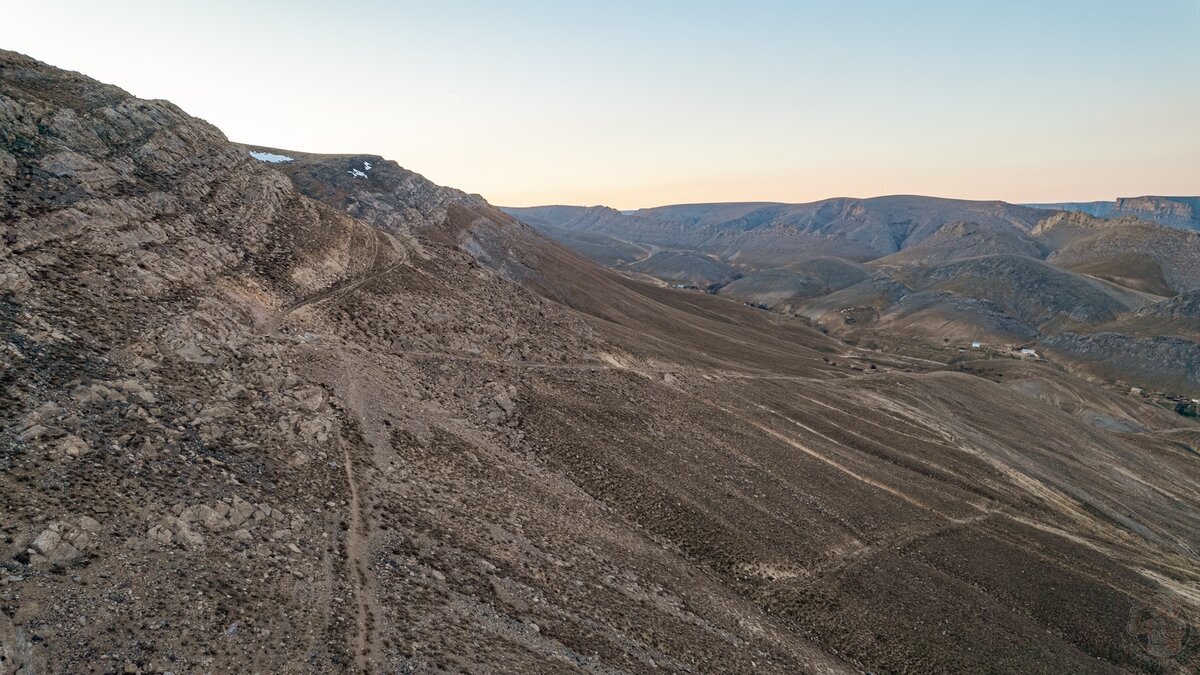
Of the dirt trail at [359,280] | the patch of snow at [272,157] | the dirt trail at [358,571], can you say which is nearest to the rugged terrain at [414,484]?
the dirt trail at [358,571]

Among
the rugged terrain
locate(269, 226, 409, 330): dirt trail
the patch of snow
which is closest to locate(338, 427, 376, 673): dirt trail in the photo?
the rugged terrain

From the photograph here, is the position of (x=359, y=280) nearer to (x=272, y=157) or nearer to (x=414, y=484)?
(x=414, y=484)

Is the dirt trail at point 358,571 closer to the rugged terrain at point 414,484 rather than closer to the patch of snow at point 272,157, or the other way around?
the rugged terrain at point 414,484

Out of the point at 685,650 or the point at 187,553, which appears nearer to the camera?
the point at 187,553

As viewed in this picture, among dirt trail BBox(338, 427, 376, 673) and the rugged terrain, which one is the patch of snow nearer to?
the rugged terrain

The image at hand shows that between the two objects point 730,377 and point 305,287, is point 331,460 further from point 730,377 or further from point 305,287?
point 730,377

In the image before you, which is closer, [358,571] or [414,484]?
[358,571]

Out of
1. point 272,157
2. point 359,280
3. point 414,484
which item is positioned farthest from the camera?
point 272,157

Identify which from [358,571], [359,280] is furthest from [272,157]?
[358,571]

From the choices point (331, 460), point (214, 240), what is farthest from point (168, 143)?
point (331, 460)
